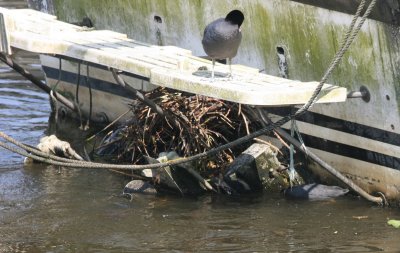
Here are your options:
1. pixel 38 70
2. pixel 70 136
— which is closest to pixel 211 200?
pixel 70 136

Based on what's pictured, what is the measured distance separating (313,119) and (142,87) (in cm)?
257

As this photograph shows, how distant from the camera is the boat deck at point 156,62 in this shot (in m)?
7.95

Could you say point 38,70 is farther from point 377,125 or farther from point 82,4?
point 377,125

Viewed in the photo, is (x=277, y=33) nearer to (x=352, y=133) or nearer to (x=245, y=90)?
(x=352, y=133)

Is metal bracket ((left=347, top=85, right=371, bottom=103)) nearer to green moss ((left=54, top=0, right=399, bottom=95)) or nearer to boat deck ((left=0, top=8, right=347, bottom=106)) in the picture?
green moss ((left=54, top=0, right=399, bottom=95))

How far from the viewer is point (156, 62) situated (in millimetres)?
8859

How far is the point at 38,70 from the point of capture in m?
14.7

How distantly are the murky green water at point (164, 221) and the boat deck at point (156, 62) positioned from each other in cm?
112

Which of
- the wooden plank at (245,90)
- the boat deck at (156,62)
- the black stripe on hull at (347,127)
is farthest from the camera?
the black stripe on hull at (347,127)

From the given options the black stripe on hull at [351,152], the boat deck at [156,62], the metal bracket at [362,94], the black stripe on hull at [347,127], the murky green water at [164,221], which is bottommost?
the murky green water at [164,221]

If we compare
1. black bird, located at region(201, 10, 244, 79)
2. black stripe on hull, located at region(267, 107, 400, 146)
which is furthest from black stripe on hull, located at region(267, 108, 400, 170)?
black bird, located at region(201, 10, 244, 79)

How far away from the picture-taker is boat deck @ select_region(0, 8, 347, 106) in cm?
795

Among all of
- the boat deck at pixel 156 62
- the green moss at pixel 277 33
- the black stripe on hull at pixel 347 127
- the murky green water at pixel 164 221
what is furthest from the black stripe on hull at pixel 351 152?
the boat deck at pixel 156 62

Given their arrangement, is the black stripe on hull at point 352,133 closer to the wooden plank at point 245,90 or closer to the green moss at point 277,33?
the green moss at point 277,33
